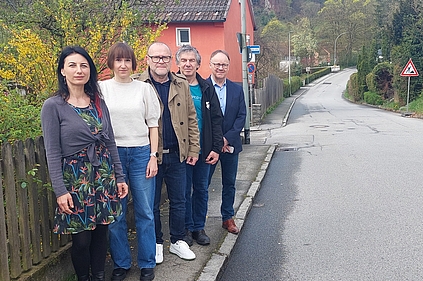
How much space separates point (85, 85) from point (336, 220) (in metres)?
3.85

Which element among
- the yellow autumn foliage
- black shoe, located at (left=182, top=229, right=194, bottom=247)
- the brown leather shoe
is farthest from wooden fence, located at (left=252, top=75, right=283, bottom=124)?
black shoe, located at (left=182, top=229, right=194, bottom=247)

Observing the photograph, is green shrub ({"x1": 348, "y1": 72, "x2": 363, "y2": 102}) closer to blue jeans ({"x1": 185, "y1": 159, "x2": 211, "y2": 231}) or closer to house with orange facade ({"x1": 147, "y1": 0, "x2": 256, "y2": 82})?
house with orange facade ({"x1": 147, "y1": 0, "x2": 256, "y2": 82})

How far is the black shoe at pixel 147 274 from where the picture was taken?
388cm

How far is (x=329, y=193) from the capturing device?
24.2 feet

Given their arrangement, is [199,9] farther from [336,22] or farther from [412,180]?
[336,22]

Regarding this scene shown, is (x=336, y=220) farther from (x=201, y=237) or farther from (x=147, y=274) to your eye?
(x=147, y=274)

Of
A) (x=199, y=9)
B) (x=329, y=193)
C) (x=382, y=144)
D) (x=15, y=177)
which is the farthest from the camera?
(x=199, y=9)

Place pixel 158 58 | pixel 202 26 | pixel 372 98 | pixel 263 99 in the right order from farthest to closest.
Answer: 1. pixel 372 98
2. pixel 263 99
3. pixel 202 26
4. pixel 158 58

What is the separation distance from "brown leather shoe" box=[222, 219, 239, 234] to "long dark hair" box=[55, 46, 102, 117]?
8.18 ft

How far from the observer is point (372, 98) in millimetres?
36281

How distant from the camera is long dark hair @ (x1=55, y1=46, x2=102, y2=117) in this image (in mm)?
3268

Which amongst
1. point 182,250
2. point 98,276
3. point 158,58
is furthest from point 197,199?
point 158,58

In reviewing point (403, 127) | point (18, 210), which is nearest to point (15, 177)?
point (18, 210)

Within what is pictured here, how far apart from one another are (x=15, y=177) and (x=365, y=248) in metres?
3.54
